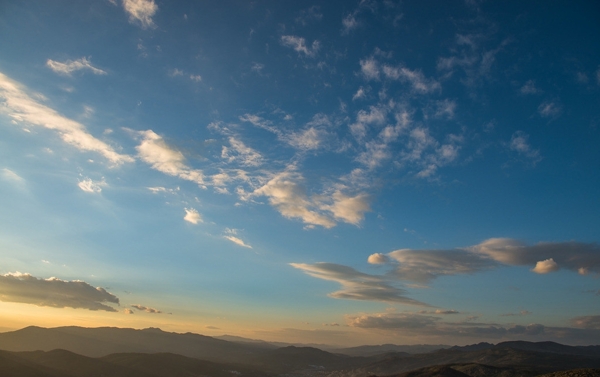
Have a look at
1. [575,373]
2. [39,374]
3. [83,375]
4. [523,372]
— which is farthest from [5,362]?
[523,372]

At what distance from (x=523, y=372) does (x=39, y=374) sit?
873 ft

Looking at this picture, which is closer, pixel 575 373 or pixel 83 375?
pixel 575 373

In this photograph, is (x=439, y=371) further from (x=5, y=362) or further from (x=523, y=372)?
(x=5, y=362)

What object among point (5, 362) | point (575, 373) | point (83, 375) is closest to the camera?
point (575, 373)

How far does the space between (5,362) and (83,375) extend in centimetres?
4855

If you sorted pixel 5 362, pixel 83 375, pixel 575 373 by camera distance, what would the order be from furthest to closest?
pixel 83 375 < pixel 5 362 < pixel 575 373

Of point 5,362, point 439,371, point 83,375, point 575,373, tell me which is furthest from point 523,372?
point 5,362

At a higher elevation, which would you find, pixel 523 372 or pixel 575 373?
pixel 575 373

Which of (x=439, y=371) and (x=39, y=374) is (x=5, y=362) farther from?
(x=439, y=371)

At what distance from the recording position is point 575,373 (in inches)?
2741

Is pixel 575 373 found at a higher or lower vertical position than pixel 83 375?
higher

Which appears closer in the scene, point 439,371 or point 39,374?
point 39,374

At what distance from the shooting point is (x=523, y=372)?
193 m

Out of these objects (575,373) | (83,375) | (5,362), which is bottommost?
(83,375)
